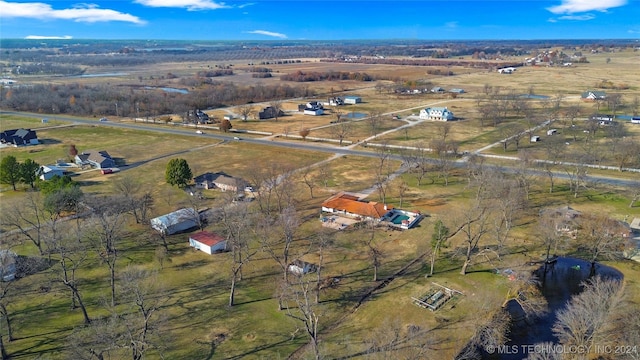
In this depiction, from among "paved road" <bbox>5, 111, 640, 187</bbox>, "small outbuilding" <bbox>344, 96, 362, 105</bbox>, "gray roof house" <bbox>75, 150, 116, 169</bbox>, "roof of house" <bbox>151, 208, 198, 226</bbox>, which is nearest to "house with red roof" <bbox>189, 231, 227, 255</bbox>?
"roof of house" <bbox>151, 208, 198, 226</bbox>

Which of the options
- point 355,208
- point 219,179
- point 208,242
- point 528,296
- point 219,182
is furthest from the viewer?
point 219,179

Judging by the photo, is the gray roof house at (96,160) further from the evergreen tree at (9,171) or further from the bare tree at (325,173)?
the bare tree at (325,173)

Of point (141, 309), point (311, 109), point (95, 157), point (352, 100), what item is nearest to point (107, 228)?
point (141, 309)

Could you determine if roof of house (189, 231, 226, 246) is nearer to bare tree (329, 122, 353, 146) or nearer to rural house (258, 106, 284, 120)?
bare tree (329, 122, 353, 146)

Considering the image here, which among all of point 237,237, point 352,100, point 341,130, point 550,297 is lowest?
point 550,297

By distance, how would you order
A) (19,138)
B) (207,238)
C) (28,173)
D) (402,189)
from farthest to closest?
(19,138), (28,173), (402,189), (207,238)

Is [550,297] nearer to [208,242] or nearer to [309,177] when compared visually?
[208,242]

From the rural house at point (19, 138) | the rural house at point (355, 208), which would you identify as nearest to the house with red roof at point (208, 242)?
the rural house at point (355, 208)
